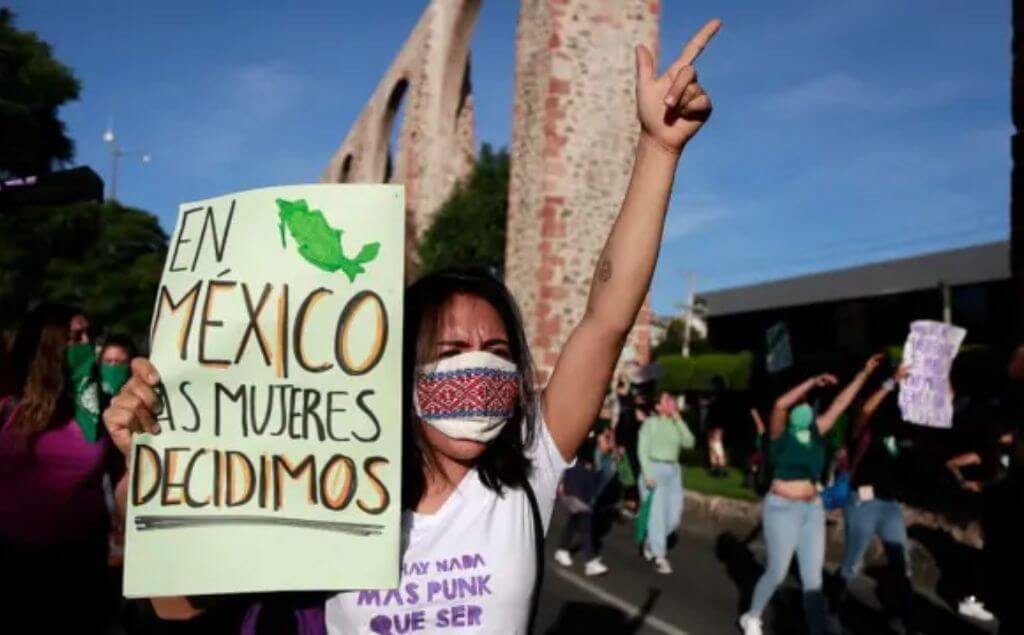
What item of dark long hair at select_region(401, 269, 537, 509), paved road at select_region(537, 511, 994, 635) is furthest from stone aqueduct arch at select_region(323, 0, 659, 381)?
dark long hair at select_region(401, 269, 537, 509)

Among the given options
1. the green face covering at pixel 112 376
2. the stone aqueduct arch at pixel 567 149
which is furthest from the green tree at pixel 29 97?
the green face covering at pixel 112 376

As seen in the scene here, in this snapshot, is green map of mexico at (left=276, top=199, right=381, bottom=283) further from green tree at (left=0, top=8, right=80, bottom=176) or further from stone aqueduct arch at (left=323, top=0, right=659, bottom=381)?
green tree at (left=0, top=8, right=80, bottom=176)

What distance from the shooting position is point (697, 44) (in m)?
1.93

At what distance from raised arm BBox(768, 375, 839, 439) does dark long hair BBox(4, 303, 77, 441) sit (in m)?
3.92

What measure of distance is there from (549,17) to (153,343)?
16259mm

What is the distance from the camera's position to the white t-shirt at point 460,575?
68.5 inches

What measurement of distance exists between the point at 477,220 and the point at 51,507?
1994 cm

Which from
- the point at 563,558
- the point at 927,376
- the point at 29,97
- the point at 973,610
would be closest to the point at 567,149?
the point at 563,558

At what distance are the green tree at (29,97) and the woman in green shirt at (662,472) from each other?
54.0ft

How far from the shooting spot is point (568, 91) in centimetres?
1702

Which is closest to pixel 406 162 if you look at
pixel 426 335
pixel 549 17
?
pixel 549 17

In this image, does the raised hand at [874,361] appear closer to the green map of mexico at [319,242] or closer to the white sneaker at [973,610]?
the white sneaker at [973,610]

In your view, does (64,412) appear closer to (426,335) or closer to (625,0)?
(426,335)

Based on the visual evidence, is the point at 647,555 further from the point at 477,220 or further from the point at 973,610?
the point at 477,220
